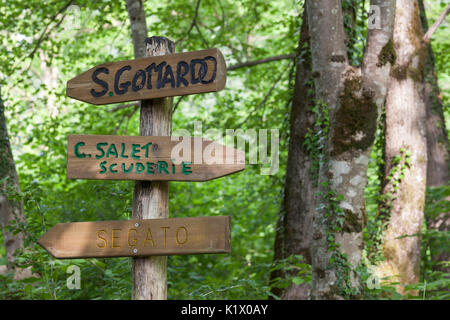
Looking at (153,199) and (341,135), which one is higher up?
(341,135)

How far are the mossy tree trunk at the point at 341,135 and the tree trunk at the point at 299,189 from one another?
56.6 inches

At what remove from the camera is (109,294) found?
556 centimetres

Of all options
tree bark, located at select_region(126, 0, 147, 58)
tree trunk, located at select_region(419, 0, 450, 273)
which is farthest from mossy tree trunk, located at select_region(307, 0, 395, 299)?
tree trunk, located at select_region(419, 0, 450, 273)

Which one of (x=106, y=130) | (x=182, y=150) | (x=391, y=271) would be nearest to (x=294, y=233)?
(x=391, y=271)

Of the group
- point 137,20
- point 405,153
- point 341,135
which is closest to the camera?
point 341,135

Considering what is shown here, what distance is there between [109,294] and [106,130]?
179 inches

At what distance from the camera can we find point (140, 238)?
10.6ft

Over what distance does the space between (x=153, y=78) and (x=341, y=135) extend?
1.83 m

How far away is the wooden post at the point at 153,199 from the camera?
10.8 ft

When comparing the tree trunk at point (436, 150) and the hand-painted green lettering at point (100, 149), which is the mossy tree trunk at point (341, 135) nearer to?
the hand-painted green lettering at point (100, 149)

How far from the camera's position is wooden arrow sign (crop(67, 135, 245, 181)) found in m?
3.18

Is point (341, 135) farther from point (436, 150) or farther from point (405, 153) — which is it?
point (436, 150)

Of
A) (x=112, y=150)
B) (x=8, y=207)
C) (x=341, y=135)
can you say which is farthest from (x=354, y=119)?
(x=8, y=207)
